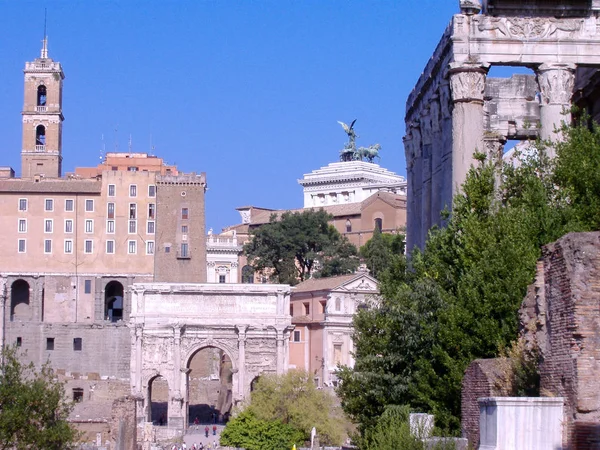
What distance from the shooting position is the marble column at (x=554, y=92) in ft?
85.4

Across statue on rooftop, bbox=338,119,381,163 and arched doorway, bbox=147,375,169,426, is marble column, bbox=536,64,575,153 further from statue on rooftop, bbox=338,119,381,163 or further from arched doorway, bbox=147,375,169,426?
statue on rooftop, bbox=338,119,381,163

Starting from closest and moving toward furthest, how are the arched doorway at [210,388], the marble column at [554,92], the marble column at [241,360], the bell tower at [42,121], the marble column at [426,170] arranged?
the marble column at [554,92], the marble column at [426,170], the marble column at [241,360], the arched doorway at [210,388], the bell tower at [42,121]

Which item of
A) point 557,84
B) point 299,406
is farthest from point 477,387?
point 299,406

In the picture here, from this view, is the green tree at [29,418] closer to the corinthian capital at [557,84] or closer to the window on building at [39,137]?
the corinthian capital at [557,84]

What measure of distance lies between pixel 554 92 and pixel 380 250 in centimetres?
6300

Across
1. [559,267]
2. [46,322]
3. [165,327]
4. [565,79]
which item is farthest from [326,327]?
[559,267]

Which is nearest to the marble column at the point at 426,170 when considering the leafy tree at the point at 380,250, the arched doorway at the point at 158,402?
the arched doorway at the point at 158,402

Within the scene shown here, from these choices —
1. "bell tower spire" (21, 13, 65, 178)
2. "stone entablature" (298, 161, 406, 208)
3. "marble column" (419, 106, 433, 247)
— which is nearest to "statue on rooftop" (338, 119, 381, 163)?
"stone entablature" (298, 161, 406, 208)

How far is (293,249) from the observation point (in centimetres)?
8938

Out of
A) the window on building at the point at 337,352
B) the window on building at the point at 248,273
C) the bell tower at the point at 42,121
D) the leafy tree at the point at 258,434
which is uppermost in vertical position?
the bell tower at the point at 42,121

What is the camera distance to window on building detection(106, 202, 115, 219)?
8844cm

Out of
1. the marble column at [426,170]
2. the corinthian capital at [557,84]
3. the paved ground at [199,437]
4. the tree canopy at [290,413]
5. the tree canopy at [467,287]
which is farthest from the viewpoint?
the paved ground at [199,437]

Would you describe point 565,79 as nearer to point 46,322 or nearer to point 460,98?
point 460,98

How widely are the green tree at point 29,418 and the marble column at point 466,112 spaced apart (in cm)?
1160
